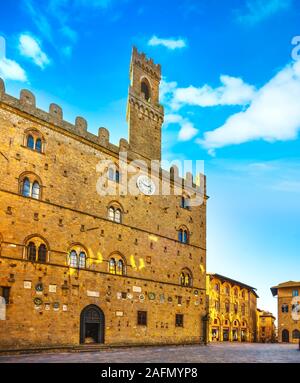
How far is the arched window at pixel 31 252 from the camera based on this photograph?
22.0m

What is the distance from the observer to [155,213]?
3073 cm

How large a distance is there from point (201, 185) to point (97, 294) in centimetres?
1529

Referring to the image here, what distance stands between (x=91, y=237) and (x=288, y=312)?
4055cm

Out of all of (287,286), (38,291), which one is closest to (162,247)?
(38,291)

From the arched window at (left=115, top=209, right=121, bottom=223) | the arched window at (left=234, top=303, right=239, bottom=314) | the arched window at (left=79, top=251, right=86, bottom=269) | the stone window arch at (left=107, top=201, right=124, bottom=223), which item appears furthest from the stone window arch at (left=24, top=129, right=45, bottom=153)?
the arched window at (left=234, top=303, right=239, bottom=314)

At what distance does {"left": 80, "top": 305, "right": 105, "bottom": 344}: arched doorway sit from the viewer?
24047 mm

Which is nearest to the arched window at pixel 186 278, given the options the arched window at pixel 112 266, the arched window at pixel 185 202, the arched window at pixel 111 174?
the arched window at pixel 185 202

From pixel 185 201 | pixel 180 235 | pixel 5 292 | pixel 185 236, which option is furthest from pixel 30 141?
pixel 185 236

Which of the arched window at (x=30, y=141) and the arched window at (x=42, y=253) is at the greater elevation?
the arched window at (x=30, y=141)

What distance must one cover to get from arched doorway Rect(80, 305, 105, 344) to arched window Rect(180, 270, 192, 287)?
8.74 metres

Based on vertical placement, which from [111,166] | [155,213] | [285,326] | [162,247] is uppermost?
[111,166]

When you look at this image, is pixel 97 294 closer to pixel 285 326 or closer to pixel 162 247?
pixel 162 247

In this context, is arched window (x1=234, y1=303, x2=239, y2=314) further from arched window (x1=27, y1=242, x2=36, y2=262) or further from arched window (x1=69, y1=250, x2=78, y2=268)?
arched window (x1=27, y1=242, x2=36, y2=262)

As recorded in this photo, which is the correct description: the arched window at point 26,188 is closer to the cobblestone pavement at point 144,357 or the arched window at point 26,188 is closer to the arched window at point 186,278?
the cobblestone pavement at point 144,357
